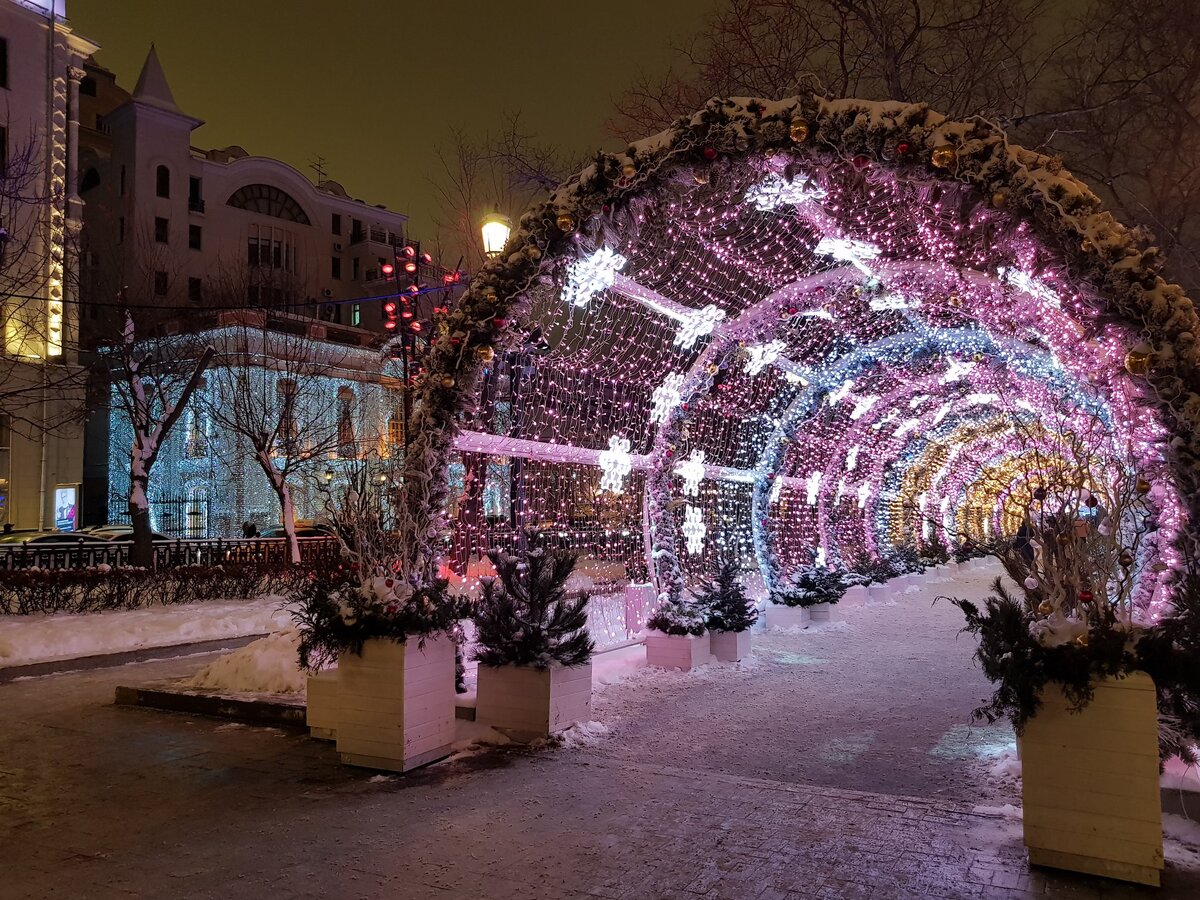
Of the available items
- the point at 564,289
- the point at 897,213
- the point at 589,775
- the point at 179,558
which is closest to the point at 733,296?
the point at 897,213

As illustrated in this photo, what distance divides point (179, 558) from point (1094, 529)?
1788cm

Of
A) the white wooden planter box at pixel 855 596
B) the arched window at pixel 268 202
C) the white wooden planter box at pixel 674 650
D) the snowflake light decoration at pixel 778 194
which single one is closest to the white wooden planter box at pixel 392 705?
the white wooden planter box at pixel 674 650

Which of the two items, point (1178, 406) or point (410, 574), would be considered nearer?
point (1178, 406)

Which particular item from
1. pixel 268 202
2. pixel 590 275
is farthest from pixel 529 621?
pixel 268 202

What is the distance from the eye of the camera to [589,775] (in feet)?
19.4

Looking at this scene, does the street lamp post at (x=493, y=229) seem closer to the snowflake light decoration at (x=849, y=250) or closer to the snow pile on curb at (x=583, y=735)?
the snowflake light decoration at (x=849, y=250)

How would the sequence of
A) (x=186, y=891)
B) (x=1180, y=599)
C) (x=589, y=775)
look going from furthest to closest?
(x=589, y=775) → (x=1180, y=599) → (x=186, y=891)

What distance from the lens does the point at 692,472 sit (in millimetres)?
12000

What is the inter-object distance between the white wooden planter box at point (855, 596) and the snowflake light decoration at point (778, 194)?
10.1m

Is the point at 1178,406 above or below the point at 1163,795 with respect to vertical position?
above

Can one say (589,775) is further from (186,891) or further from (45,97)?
(45,97)

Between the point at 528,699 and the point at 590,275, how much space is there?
346cm

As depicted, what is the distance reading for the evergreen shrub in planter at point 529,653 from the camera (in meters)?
6.82

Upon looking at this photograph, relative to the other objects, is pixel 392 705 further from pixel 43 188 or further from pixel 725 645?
pixel 43 188
